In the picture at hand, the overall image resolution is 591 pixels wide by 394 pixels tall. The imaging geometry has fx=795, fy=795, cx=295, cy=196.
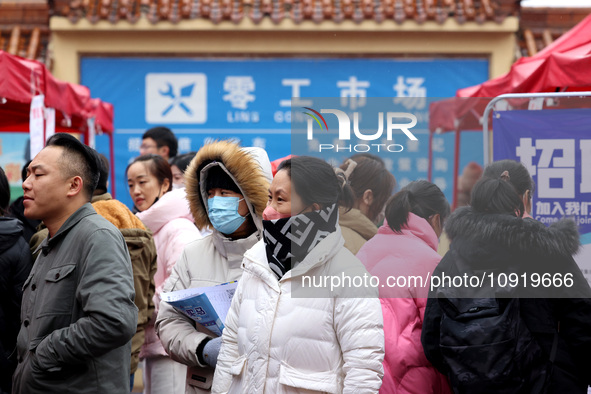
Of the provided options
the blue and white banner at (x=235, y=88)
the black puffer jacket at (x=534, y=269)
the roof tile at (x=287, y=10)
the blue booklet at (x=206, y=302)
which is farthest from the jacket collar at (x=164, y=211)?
the roof tile at (x=287, y=10)

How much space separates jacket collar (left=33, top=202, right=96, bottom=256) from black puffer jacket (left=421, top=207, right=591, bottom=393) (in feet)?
4.65

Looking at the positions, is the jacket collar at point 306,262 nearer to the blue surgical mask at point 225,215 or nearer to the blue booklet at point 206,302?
the blue booklet at point 206,302

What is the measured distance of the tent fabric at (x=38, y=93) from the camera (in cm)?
552

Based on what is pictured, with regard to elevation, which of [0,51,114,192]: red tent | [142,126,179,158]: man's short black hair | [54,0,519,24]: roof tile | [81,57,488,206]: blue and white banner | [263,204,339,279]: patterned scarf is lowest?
[263,204,339,279]: patterned scarf

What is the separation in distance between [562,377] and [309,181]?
1.24 m

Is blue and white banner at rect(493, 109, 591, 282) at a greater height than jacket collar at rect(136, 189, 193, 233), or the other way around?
blue and white banner at rect(493, 109, 591, 282)

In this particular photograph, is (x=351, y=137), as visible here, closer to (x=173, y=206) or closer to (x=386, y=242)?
(x=386, y=242)

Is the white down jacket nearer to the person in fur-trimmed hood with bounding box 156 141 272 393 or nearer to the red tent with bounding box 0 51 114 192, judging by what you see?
the person in fur-trimmed hood with bounding box 156 141 272 393

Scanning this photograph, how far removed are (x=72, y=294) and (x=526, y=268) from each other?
69.2 inches

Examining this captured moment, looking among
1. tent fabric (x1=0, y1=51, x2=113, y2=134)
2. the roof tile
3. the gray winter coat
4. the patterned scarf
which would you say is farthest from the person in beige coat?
the roof tile

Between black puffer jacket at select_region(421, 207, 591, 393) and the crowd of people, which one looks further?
black puffer jacket at select_region(421, 207, 591, 393)

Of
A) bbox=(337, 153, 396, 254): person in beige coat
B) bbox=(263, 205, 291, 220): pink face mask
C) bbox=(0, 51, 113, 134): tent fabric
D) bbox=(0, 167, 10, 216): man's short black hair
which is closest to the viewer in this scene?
bbox=(263, 205, 291, 220): pink face mask

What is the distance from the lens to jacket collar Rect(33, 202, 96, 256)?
9.81ft

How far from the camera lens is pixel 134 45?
10586mm
